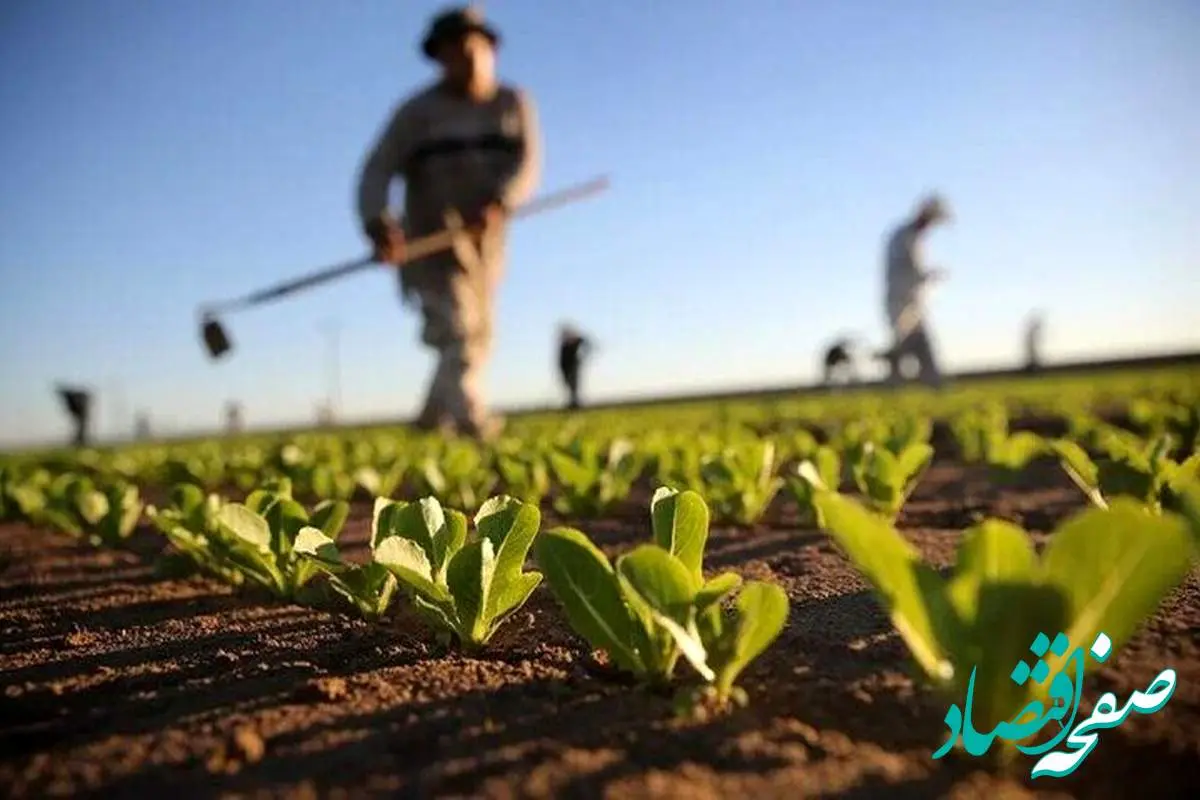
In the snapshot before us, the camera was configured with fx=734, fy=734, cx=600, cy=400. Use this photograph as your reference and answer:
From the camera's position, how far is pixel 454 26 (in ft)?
20.9

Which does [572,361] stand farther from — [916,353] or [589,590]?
[589,590]

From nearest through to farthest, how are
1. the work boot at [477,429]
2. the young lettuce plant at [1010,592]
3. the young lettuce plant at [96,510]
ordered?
the young lettuce plant at [1010,592] → the young lettuce plant at [96,510] → the work boot at [477,429]

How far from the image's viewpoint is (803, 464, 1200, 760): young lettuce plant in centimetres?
71

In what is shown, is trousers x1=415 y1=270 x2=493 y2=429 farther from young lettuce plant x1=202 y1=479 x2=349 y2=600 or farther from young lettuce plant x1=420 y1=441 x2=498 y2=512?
young lettuce plant x1=202 y1=479 x2=349 y2=600

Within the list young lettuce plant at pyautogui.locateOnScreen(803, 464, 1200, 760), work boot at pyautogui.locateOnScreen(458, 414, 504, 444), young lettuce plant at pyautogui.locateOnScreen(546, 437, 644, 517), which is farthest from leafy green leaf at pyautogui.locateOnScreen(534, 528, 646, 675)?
work boot at pyautogui.locateOnScreen(458, 414, 504, 444)

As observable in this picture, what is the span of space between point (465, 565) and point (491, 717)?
0.24 metres

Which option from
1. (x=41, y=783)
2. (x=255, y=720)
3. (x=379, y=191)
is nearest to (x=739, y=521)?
(x=255, y=720)

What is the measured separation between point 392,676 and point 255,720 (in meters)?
0.20

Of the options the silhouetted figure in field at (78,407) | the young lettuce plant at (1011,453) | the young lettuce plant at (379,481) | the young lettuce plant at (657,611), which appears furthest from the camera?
the silhouetted figure in field at (78,407)

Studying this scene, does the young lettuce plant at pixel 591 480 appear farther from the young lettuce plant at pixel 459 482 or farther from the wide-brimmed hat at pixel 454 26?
the wide-brimmed hat at pixel 454 26

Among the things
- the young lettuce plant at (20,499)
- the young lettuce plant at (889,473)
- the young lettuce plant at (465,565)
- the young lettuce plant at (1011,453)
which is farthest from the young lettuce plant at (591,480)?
the young lettuce plant at (20,499)

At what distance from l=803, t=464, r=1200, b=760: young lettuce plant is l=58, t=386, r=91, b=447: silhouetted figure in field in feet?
52.5

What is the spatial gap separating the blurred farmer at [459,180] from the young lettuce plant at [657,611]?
17.8ft

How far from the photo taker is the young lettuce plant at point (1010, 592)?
2.31 ft
